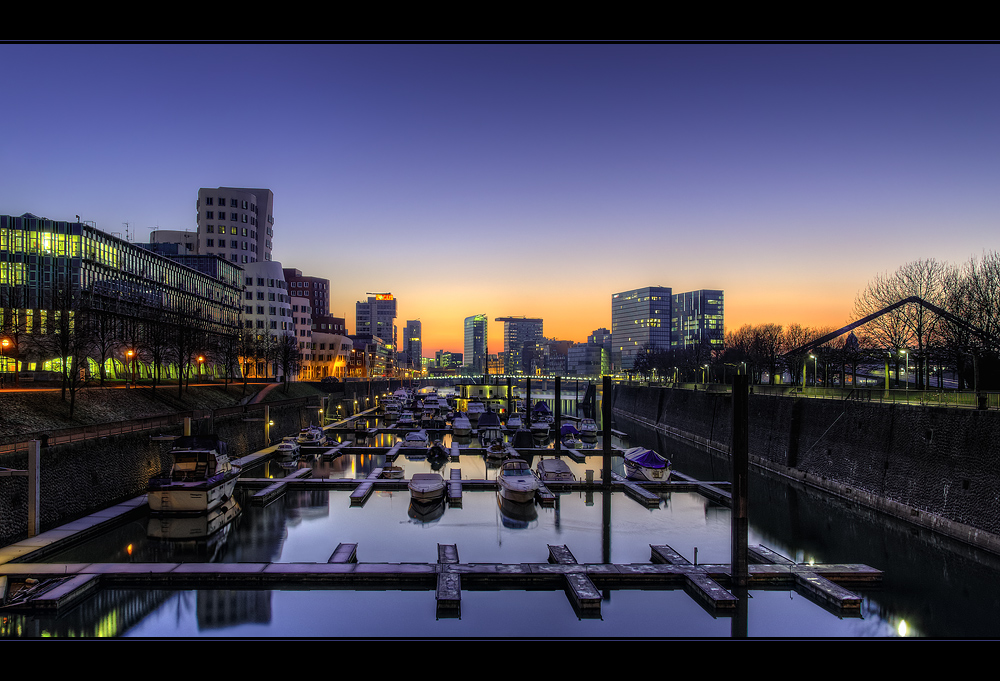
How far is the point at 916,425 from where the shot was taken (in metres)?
29.5

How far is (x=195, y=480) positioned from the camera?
97.3 ft

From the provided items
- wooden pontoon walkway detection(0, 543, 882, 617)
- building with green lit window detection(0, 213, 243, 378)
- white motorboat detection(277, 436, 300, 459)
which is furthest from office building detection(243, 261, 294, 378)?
wooden pontoon walkway detection(0, 543, 882, 617)

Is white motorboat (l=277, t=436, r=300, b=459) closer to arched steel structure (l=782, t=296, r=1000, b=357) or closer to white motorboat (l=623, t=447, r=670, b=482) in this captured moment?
white motorboat (l=623, t=447, r=670, b=482)

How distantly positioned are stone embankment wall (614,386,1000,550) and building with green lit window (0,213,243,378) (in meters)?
54.7

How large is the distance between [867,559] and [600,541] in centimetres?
1117

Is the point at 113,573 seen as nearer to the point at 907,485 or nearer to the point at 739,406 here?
the point at 739,406

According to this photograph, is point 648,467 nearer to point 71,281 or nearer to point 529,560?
point 529,560

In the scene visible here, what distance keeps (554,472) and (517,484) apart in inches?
257

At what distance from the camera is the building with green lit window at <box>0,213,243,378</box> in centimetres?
4928

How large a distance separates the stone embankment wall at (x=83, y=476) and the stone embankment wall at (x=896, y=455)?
40126 mm

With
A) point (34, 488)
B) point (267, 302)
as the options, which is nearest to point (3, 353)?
point (34, 488)

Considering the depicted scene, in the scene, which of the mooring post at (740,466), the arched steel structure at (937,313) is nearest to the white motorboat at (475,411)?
the arched steel structure at (937,313)

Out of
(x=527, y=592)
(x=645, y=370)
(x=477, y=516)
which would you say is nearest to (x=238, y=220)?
(x=645, y=370)

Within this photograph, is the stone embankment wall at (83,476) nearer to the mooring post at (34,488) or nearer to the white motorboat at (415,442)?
the mooring post at (34,488)
